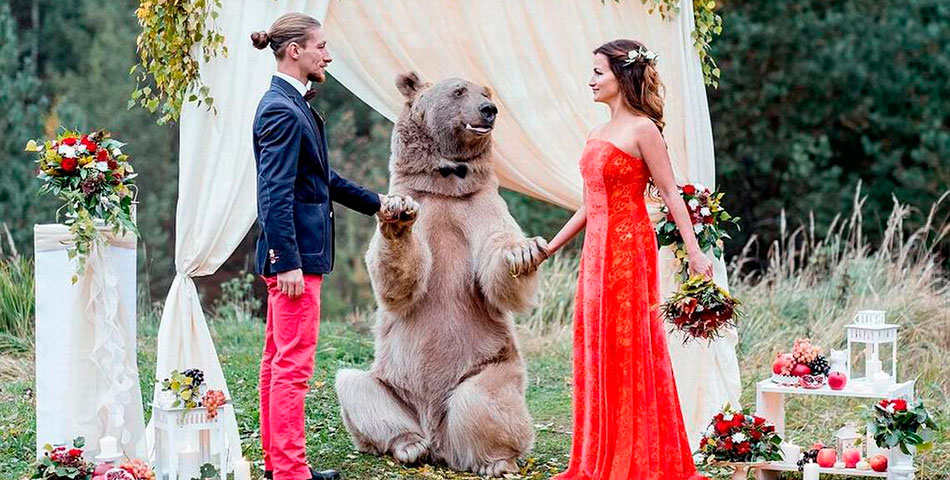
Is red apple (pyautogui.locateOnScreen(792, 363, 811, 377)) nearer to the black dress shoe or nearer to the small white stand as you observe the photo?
the small white stand

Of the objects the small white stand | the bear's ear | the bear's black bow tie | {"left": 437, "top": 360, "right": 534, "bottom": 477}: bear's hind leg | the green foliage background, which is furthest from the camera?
the green foliage background

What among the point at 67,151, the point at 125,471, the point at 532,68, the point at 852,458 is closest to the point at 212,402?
the point at 125,471

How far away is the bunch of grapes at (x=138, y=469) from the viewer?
370cm

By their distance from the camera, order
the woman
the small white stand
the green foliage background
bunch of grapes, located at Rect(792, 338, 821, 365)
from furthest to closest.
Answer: the green foliage background
bunch of grapes, located at Rect(792, 338, 821, 365)
the small white stand
the woman

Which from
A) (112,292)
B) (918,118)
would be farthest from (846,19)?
(112,292)

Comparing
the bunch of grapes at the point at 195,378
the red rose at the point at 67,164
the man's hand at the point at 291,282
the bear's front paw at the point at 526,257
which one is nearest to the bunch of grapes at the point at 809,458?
the bear's front paw at the point at 526,257

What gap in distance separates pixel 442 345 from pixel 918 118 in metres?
8.51

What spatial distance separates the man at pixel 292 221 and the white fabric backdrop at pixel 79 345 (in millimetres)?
521

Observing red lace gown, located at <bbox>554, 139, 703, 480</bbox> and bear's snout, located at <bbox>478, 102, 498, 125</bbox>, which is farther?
bear's snout, located at <bbox>478, 102, 498, 125</bbox>

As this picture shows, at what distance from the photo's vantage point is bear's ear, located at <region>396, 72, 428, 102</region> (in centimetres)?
459

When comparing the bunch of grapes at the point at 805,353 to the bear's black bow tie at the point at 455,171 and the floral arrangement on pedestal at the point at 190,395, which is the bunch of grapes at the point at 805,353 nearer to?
the bear's black bow tie at the point at 455,171

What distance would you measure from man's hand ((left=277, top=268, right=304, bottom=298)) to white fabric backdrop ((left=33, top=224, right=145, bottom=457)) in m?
0.62

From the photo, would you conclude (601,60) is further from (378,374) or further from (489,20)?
(378,374)

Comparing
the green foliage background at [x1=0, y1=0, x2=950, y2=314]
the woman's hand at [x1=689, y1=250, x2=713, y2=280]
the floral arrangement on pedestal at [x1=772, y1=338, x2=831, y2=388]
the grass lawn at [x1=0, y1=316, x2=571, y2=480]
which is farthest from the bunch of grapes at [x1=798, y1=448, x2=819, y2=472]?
the green foliage background at [x1=0, y1=0, x2=950, y2=314]
